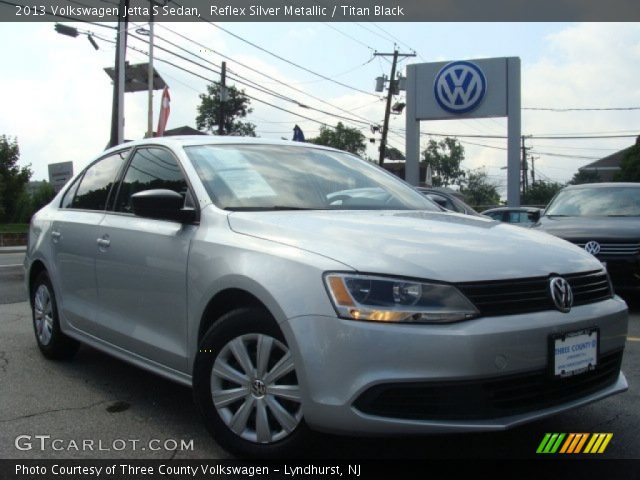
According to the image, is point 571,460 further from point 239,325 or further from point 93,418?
point 93,418

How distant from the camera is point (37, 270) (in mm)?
5125

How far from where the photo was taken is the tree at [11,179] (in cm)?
3066

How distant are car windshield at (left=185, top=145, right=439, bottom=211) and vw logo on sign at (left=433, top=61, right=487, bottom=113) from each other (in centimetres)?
1518

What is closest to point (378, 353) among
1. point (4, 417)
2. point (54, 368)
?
point (4, 417)

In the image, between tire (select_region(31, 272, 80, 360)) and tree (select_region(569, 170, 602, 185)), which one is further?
tree (select_region(569, 170, 602, 185))

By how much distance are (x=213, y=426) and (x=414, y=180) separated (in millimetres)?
17146

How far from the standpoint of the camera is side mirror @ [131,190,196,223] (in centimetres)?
330

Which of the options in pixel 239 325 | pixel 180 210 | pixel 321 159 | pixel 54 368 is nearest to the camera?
pixel 239 325

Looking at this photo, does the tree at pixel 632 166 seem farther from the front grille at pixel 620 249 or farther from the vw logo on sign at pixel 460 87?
the front grille at pixel 620 249

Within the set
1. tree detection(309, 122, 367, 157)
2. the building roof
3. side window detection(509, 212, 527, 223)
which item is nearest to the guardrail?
side window detection(509, 212, 527, 223)

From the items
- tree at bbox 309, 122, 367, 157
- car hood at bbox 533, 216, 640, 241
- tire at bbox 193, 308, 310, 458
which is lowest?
tire at bbox 193, 308, 310, 458

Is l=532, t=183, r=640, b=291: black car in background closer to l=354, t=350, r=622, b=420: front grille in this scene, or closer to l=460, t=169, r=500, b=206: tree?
l=354, t=350, r=622, b=420: front grille

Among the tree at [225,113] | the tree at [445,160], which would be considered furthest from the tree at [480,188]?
the tree at [225,113]

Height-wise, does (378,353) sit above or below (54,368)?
above
